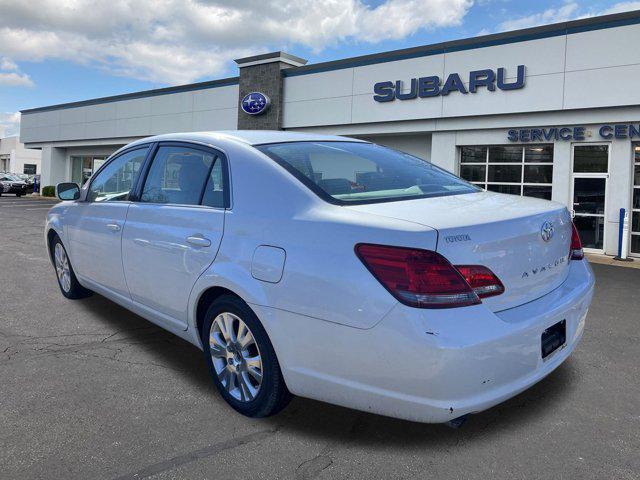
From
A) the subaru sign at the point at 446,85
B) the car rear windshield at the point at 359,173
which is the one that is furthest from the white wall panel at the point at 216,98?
the car rear windshield at the point at 359,173

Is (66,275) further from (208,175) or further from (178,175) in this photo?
(208,175)

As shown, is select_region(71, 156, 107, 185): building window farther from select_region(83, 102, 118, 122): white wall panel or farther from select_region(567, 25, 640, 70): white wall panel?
select_region(567, 25, 640, 70): white wall panel

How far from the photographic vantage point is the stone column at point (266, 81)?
18.8m

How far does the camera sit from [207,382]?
3.51 meters

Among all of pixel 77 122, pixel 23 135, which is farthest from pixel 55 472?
pixel 23 135

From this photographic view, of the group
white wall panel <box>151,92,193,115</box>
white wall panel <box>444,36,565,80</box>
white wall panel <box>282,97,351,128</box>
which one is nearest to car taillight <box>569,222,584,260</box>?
white wall panel <box>444,36,565,80</box>

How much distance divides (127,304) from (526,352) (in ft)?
9.58

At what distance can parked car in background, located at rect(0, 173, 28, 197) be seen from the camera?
3266cm

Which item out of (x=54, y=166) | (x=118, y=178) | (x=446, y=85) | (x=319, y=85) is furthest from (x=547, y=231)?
(x=54, y=166)

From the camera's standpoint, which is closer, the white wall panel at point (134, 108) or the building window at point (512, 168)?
the building window at point (512, 168)

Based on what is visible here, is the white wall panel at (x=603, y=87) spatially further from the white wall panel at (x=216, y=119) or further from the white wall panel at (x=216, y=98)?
the white wall panel at (x=216, y=98)

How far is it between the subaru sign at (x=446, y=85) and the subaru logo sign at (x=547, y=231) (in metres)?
11.7

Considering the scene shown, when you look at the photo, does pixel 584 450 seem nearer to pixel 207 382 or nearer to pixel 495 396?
pixel 495 396

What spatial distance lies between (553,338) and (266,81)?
17.8m
